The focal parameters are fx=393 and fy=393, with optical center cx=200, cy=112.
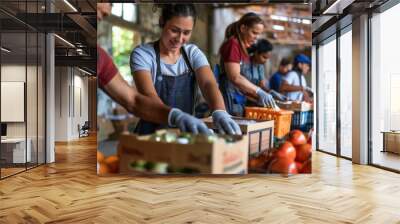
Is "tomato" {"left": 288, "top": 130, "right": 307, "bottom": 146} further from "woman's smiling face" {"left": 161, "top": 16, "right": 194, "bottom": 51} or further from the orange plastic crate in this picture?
"woman's smiling face" {"left": 161, "top": 16, "right": 194, "bottom": 51}

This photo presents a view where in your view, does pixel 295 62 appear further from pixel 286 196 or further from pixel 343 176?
pixel 343 176

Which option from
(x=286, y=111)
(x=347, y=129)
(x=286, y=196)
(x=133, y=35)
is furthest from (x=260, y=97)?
(x=347, y=129)

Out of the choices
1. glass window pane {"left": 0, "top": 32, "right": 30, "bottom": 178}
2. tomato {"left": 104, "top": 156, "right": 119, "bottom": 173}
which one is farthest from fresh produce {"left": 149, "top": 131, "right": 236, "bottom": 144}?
glass window pane {"left": 0, "top": 32, "right": 30, "bottom": 178}

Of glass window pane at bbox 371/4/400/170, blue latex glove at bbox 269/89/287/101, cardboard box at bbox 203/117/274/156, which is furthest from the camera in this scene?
glass window pane at bbox 371/4/400/170

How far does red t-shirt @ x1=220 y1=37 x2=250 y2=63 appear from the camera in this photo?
3404 mm

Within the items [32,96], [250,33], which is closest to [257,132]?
[250,33]

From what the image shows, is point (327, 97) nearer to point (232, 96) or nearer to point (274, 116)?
point (274, 116)

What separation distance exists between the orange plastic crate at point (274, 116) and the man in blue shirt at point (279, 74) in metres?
0.21

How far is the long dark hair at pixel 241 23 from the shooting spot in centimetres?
336

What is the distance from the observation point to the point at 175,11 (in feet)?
10.9

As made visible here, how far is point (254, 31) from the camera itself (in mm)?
3391

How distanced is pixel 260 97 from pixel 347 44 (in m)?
5.14

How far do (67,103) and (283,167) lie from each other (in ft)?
36.7

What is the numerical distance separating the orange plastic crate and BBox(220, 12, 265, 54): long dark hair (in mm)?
621
